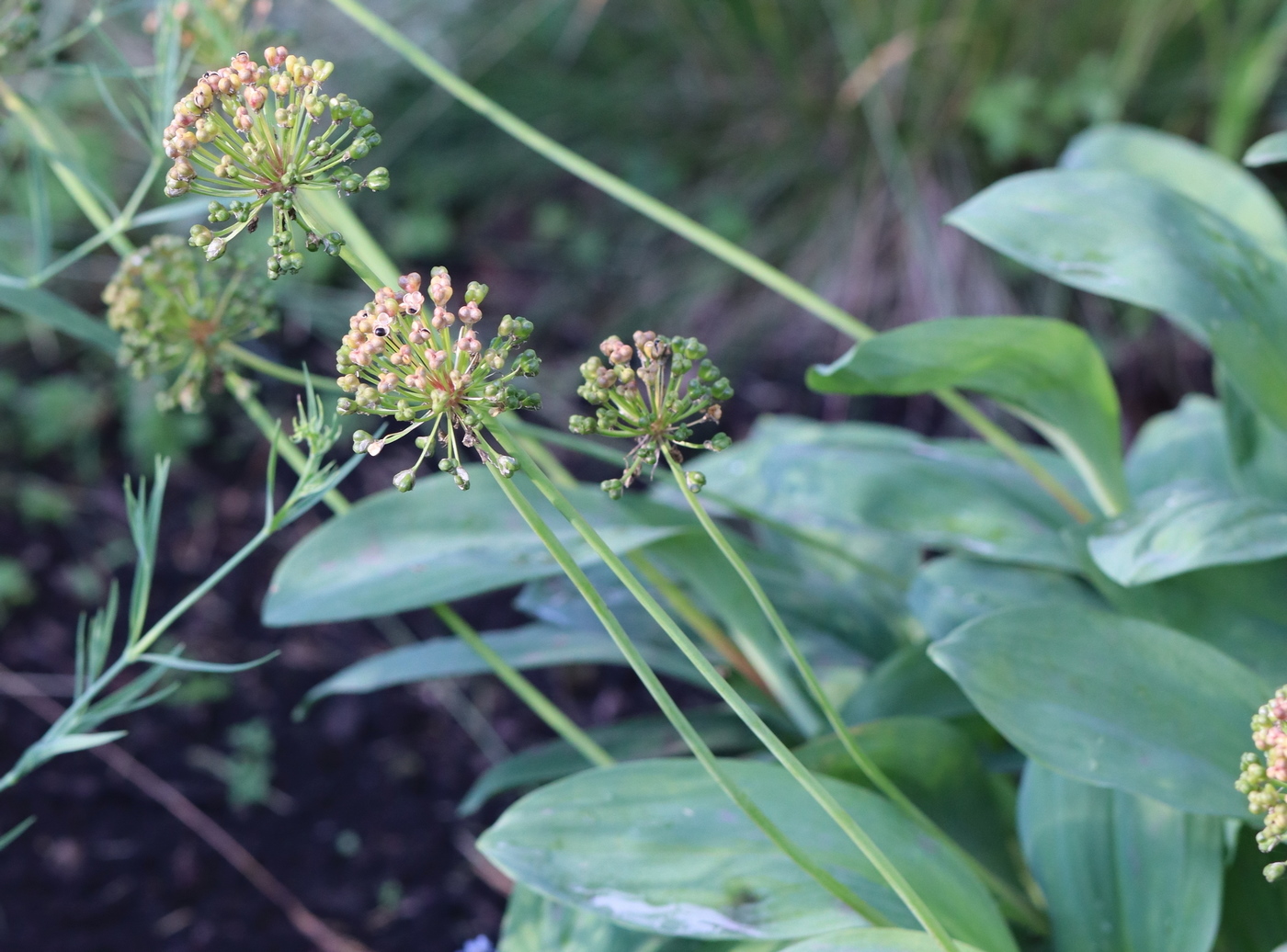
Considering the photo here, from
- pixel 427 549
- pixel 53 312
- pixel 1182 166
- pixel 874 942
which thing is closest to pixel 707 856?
pixel 874 942

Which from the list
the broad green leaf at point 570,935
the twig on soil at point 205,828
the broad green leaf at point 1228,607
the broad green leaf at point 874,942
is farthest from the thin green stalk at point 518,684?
the twig on soil at point 205,828

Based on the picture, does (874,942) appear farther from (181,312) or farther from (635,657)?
(181,312)

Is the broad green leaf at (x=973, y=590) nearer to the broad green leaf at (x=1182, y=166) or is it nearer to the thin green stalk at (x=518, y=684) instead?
the thin green stalk at (x=518, y=684)

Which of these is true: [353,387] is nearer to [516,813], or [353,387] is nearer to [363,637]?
[516,813]

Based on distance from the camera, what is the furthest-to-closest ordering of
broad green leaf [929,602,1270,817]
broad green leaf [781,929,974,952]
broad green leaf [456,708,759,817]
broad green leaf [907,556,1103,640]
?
broad green leaf [456,708,759,817]
broad green leaf [907,556,1103,640]
broad green leaf [929,602,1270,817]
broad green leaf [781,929,974,952]

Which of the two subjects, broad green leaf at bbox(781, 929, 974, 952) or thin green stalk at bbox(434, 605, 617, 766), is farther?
thin green stalk at bbox(434, 605, 617, 766)

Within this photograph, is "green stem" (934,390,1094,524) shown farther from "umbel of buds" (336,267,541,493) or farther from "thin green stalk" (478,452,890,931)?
"umbel of buds" (336,267,541,493)

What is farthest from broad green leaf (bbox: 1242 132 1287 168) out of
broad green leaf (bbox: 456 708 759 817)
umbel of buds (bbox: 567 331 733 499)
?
broad green leaf (bbox: 456 708 759 817)
